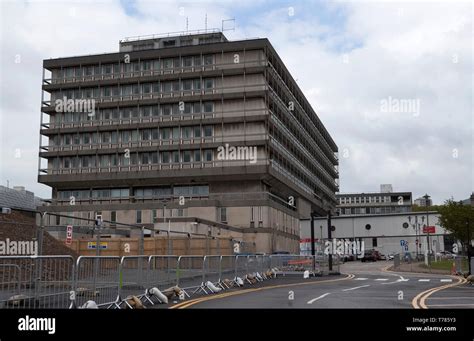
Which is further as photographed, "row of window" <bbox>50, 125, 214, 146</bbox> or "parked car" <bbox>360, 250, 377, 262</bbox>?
"parked car" <bbox>360, 250, 377, 262</bbox>

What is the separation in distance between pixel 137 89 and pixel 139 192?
13513mm

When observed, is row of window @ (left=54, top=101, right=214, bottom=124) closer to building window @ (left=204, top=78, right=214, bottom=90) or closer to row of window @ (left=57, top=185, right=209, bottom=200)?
building window @ (left=204, top=78, right=214, bottom=90)

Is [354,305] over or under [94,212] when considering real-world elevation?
under

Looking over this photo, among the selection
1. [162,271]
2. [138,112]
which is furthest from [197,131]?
[162,271]

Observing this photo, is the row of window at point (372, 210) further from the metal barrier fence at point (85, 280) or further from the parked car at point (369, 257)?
the metal barrier fence at point (85, 280)

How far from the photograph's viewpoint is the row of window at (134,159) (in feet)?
229

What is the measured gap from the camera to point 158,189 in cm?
7219

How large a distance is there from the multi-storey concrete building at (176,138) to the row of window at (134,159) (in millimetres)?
131

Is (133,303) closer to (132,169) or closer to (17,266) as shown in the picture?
(17,266)

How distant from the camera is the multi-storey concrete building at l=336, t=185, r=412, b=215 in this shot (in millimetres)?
171250

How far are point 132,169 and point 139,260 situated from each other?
56164 millimetres

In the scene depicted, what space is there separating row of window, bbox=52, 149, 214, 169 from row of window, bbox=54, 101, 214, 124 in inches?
196

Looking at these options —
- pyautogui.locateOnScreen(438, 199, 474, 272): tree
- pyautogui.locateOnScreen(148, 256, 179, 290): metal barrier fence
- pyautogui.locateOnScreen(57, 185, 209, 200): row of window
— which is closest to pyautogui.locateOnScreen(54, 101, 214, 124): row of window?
pyautogui.locateOnScreen(57, 185, 209, 200): row of window
